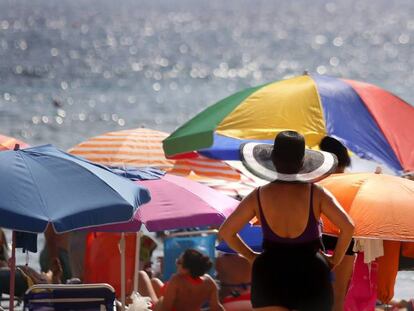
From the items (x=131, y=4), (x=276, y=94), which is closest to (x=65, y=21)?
(x=131, y=4)

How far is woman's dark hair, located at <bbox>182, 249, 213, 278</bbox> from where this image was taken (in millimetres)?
7891

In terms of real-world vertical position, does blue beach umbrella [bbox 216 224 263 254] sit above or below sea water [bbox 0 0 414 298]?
above

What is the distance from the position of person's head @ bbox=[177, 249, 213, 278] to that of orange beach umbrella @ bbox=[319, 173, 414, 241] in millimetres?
1093

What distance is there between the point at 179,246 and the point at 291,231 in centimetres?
376

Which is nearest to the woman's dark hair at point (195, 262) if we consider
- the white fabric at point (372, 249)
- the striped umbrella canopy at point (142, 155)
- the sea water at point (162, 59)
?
the white fabric at point (372, 249)

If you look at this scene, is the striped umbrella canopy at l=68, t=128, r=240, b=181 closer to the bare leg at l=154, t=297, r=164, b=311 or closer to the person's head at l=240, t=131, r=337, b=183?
the bare leg at l=154, t=297, r=164, b=311

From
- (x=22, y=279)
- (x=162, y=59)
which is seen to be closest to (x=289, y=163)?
(x=22, y=279)

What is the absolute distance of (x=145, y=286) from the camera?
28.3ft

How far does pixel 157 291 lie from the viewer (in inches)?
347

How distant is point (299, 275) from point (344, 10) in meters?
140

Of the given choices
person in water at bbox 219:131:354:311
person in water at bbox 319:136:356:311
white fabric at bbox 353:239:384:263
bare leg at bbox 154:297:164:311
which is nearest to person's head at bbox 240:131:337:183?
person in water at bbox 219:131:354:311

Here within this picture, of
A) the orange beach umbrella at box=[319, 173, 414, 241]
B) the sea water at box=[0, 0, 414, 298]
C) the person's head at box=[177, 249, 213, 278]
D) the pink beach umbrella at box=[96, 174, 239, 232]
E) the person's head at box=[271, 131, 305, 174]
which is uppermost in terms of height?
the person's head at box=[271, 131, 305, 174]

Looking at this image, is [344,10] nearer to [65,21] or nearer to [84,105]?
[65,21]

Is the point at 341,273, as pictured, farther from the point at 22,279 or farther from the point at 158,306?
the point at 22,279
